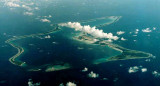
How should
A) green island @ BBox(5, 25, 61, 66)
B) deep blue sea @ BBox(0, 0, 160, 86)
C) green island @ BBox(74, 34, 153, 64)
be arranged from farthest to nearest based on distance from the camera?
1. green island @ BBox(74, 34, 153, 64)
2. green island @ BBox(5, 25, 61, 66)
3. deep blue sea @ BBox(0, 0, 160, 86)

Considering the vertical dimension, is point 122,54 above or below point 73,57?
below

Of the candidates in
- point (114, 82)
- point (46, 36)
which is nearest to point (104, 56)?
point (114, 82)

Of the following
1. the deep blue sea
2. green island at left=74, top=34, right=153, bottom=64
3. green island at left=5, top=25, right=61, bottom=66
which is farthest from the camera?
green island at left=74, top=34, right=153, bottom=64

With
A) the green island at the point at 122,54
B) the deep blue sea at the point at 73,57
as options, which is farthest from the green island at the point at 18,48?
the green island at the point at 122,54

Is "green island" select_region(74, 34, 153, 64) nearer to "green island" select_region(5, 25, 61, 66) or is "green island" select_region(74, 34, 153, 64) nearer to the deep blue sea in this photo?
the deep blue sea

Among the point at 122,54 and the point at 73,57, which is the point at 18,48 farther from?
the point at 122,54

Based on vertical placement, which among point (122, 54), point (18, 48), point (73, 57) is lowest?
point (122, 54)

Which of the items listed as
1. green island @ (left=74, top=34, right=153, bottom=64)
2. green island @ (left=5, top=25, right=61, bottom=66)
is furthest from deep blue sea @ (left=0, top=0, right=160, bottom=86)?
green island @ (left=74, top=34, right=153, bottom=64)

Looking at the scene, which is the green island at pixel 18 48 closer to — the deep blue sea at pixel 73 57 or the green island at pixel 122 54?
the deep blue sea at pixel 73 57

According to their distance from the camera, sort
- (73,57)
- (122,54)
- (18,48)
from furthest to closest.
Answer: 1. (18,48)
2. (122,54)
3. (73,57)

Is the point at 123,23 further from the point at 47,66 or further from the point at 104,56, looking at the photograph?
the point at 47,66

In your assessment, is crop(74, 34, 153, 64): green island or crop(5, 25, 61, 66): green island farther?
crop(74, 34, 153, 64): green island

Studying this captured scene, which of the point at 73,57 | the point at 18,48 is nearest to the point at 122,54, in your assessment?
the point at 73,57
